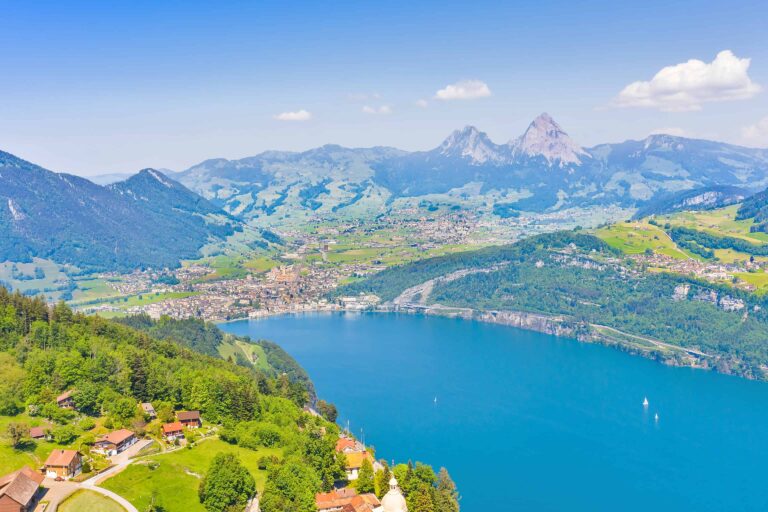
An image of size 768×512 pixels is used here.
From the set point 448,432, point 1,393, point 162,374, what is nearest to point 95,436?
point 1,393

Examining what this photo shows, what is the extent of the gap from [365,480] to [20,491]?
678 inches

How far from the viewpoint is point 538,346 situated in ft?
312

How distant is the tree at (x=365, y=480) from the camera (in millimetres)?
37156

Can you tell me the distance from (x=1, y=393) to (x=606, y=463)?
44070 millimetres

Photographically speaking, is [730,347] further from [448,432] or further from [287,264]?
[287,264]

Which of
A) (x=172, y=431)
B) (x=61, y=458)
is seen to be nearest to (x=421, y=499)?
(x=172, y=431)

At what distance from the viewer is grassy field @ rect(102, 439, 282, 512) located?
100ft

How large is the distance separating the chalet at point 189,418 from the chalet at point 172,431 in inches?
31.5

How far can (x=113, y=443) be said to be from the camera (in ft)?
110

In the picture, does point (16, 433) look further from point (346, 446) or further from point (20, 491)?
point (346, 446)

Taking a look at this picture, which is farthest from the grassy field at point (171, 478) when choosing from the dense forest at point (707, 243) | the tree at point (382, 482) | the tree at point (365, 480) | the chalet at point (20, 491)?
the dense forest at point (707, 243)

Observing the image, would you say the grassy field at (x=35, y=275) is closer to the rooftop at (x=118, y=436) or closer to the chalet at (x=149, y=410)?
the chalet at (x=149, y=410)

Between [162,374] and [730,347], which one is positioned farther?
[730,347]

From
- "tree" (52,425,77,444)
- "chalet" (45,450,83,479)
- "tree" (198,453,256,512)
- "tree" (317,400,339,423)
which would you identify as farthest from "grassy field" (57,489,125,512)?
"tree" (317,400,339,423)
